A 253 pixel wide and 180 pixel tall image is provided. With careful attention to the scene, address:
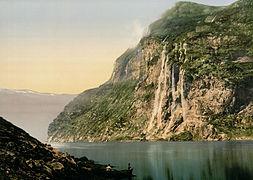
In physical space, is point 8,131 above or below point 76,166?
above

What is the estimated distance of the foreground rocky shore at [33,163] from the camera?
58250 millimetres

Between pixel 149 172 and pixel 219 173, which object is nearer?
pixel 219 173

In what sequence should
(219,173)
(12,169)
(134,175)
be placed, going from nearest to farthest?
1. (12,169)
2. (219,173)
3. (134,175)

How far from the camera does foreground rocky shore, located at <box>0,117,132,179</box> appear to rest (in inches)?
2293

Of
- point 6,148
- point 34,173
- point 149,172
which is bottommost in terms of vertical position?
point 149,172

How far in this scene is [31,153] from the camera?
67625 mm

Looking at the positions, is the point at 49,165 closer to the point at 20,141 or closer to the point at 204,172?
the point at 20,141

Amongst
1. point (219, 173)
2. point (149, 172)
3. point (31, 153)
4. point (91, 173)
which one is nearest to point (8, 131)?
point (31, 153)

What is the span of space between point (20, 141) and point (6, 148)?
636 cm

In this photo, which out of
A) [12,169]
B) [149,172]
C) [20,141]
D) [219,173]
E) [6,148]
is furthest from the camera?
[149,172]

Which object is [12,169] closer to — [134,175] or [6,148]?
[6,148]

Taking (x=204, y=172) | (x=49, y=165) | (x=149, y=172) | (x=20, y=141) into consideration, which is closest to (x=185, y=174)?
(x=204, y=172)

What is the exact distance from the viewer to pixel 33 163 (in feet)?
205

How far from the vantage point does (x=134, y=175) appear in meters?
80.9
